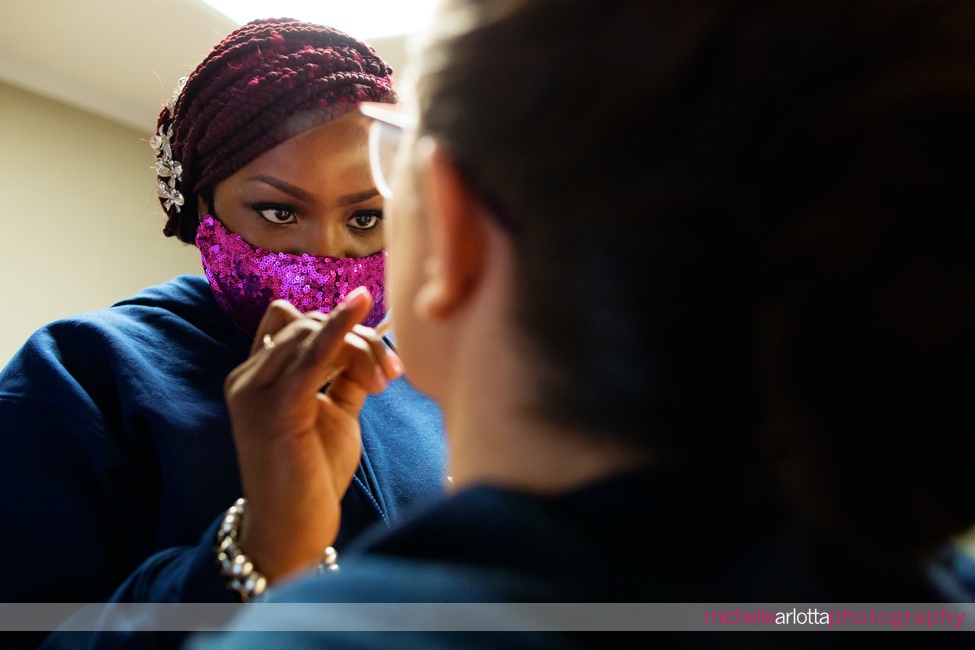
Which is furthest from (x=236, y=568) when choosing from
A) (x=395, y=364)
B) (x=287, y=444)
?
(x=395, y=364)

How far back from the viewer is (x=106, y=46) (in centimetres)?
246

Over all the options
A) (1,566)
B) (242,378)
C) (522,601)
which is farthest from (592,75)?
(1,566)

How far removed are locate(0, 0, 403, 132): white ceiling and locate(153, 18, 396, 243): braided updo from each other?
1.46 m

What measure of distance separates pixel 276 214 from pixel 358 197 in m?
0.11

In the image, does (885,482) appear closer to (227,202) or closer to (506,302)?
(506,302)

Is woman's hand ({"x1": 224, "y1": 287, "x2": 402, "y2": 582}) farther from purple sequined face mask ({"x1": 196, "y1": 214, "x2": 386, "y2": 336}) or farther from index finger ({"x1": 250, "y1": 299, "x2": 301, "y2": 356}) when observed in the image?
purple sequined face mask ({"x1": 196, "y1": 214, "x2": 386, "y2": 336})

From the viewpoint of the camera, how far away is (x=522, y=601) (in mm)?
300

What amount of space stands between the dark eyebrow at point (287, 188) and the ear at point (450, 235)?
1.70 feet

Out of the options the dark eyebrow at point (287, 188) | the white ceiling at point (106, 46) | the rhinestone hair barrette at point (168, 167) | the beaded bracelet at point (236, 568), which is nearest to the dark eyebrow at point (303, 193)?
the dark eyebrow at point (287, 188)

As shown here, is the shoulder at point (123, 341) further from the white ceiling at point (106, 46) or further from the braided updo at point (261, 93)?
the white ceiling at point (106, 46)

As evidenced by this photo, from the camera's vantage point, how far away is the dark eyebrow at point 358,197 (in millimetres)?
901

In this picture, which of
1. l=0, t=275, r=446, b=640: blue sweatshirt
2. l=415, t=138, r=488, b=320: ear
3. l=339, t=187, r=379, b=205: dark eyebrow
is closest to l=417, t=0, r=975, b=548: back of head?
l=415, t=138, r=488, b=320: ear

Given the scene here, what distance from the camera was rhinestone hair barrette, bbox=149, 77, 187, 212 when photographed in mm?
983

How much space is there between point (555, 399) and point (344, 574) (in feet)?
0.43
